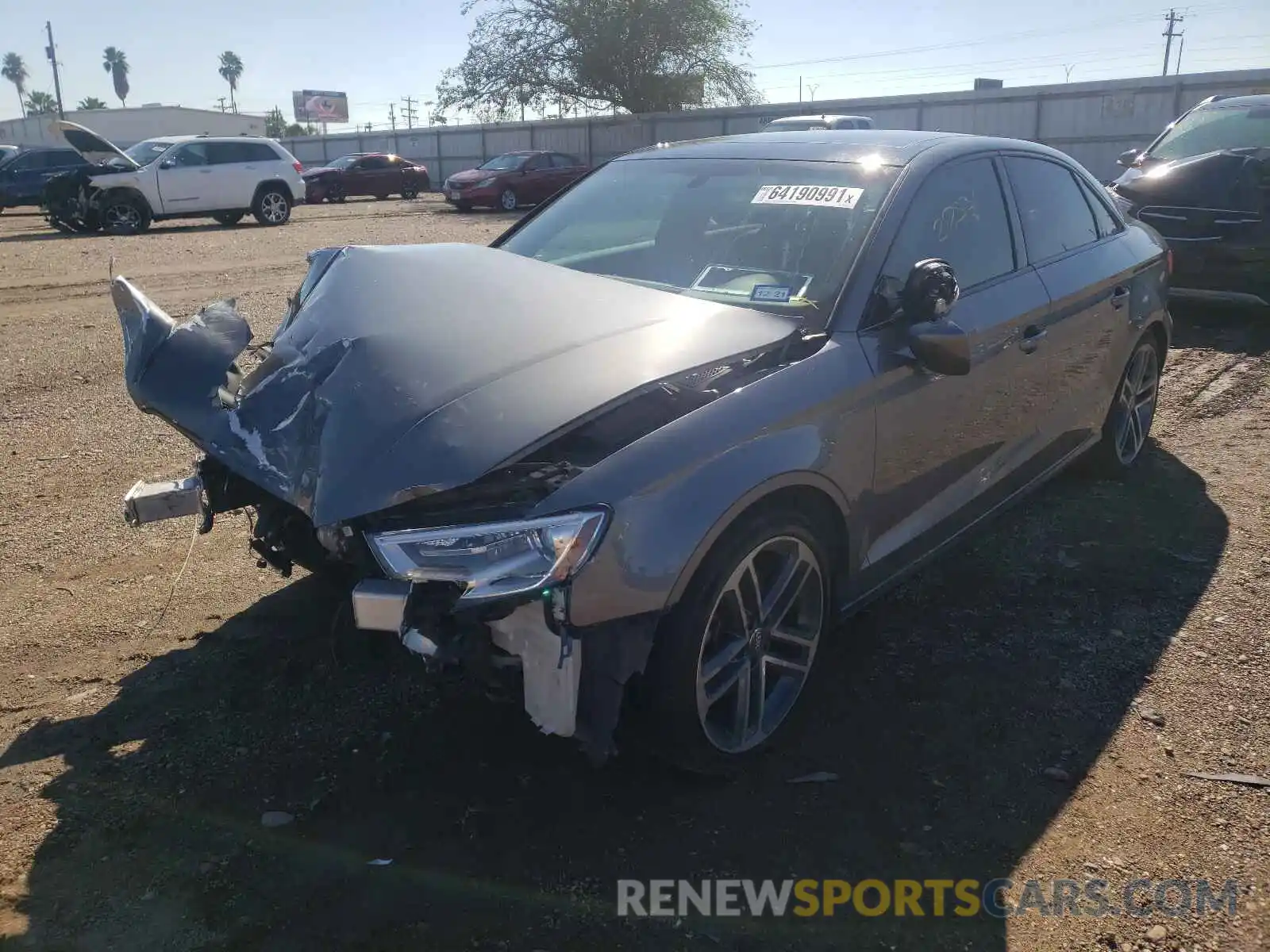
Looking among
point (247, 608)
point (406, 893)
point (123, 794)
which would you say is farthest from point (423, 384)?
point (247, 608)

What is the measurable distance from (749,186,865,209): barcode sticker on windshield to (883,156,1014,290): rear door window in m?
0.21

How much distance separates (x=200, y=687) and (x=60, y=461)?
2.82m

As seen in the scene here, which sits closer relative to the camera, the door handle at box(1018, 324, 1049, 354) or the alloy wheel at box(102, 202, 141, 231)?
the door handle at box(1018, 324, 1049, 354)

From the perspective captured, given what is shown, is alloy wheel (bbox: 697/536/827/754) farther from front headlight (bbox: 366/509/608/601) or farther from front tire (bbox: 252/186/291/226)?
front tire (bbox: 252/186/291/226)

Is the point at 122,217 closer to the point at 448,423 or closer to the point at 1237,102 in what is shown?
the point at 1237,102

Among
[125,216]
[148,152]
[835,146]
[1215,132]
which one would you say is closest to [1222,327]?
[1215,132]

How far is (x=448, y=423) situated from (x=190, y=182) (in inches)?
723

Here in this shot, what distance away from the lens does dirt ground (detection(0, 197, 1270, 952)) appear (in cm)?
238

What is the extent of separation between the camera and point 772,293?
3.28m

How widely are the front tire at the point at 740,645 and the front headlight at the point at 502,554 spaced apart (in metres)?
0.39

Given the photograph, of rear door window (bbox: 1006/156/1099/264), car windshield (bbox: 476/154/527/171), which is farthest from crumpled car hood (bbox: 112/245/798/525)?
car windshield (bbox: 476/154/527/171)

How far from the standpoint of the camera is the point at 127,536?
4.46 meters

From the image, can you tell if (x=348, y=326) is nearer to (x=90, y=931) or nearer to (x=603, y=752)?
(x=603, y=752)

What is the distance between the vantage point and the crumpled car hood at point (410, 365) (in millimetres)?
2438
